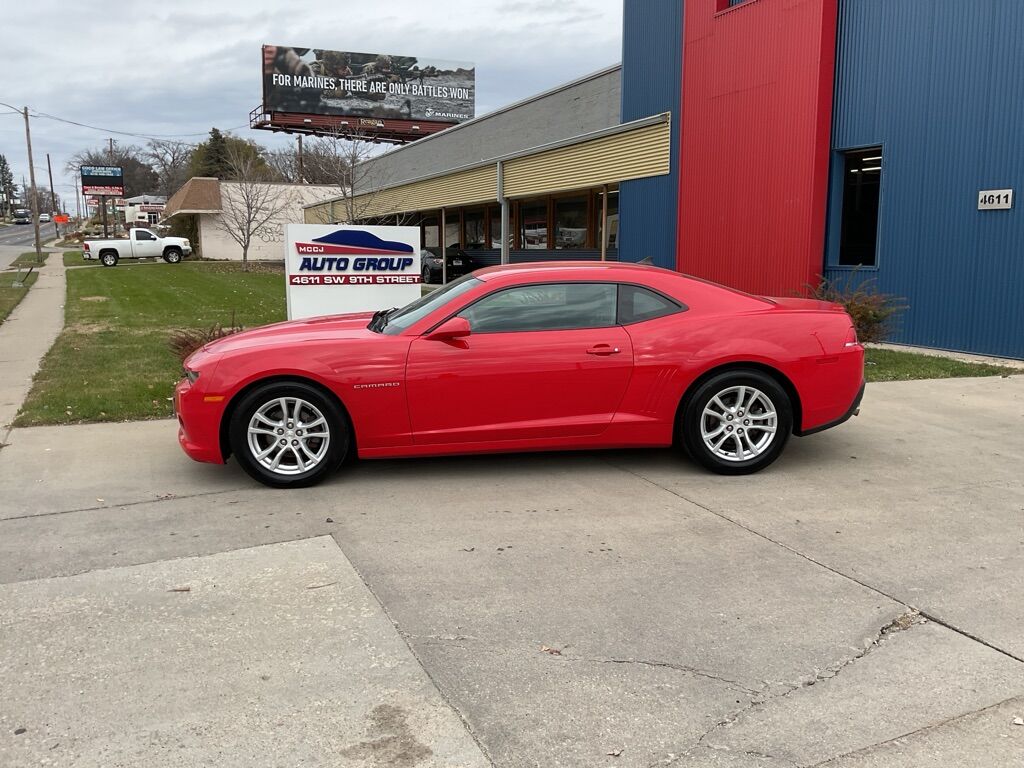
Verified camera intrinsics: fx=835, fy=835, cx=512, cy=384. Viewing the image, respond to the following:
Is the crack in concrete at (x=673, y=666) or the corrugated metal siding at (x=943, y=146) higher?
the corrugated metal siding at (x=943, y=146)

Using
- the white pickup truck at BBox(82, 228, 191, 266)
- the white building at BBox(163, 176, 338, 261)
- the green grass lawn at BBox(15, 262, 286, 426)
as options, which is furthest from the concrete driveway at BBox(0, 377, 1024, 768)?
the white building at BBox(163, 176, 338, 261)

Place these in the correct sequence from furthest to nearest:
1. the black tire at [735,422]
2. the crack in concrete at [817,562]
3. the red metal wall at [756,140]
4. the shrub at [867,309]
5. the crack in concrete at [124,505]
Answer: the red metal wall at [756,140], the shrub at [867,309], the black tire at [735,422], the crack in concrete at [124,505], the crack in concrete at [817,562]

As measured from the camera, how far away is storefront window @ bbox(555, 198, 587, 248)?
2502cm

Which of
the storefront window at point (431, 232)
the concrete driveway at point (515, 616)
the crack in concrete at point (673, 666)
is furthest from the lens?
the storefront window at point (431, 232)

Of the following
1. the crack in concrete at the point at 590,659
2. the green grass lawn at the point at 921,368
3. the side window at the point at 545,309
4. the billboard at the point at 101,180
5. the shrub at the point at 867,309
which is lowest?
the crack in concrete at the point at 590,659

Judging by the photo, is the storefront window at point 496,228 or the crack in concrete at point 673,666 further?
the storefront window at point 496,228

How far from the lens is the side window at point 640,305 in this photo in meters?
5.89

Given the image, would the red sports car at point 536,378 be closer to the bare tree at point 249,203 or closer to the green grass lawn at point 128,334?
the green grass lawn at point 128,334

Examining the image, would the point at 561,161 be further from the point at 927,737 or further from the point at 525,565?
the point at 927,737

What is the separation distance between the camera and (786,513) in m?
5.12

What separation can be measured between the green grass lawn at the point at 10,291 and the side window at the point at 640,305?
15249 mm

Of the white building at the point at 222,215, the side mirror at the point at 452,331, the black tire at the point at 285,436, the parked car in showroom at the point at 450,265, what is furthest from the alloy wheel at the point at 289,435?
the white building at the point at 222,215

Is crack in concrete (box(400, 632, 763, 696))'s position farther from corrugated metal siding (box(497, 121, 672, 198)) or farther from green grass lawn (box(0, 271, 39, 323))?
green grass lawn (box(0, 271, 39, 323))

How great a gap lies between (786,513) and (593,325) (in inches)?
70.5
